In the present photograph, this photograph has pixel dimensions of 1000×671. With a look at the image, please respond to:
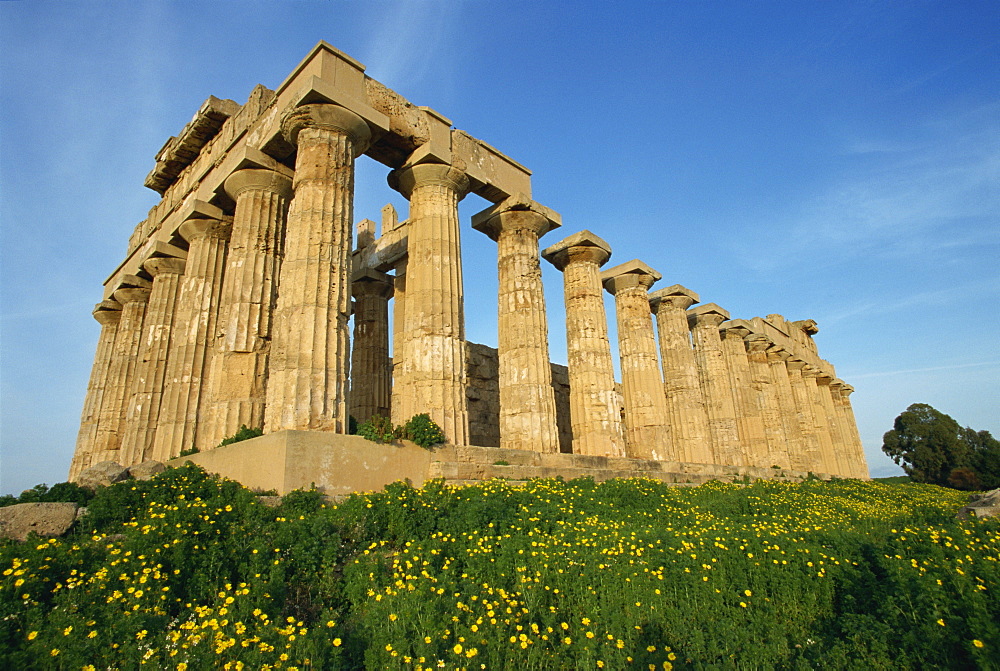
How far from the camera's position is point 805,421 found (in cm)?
3334

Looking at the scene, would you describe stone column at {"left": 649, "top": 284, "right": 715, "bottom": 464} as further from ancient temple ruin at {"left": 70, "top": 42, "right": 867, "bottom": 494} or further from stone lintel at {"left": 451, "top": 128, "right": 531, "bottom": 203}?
stone lintel at {"left": 451, "top": 128, "right": 531, "bottom": 203}

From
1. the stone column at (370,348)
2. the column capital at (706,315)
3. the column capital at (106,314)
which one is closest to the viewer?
the stone column at (370,348)

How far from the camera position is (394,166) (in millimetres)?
15852

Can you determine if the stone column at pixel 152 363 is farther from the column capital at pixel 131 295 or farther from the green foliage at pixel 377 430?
the green foliage at pixel 377 430

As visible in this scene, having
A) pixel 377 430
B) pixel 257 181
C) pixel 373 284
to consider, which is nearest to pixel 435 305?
pixel 377 430

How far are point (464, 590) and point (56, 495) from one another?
6.00 metres

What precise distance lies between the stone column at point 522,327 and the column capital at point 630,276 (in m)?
5.76

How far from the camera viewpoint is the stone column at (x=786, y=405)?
102 ft

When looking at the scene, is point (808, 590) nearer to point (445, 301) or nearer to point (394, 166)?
point (445, 301)

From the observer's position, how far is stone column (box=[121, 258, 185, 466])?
1664cm

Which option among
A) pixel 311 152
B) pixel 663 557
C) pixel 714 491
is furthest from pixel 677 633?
pixel 311 152

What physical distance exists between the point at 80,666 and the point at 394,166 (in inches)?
540

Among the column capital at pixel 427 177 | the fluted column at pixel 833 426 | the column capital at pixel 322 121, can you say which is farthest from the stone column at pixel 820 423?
the column capital at pixel 322 121

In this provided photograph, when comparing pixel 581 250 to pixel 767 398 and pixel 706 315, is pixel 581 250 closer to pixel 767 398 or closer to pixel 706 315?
pixel 706 315
